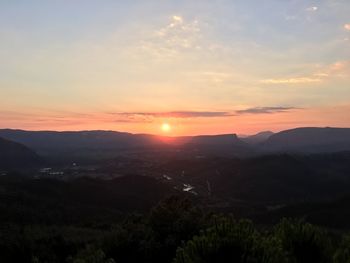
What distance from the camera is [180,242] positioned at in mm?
38719

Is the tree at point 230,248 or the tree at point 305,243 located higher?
the tree at point 230,248

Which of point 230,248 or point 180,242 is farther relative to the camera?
point 180,242

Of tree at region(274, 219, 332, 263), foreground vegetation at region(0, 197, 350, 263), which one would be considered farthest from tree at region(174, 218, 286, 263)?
tree at region(274, 219, 332, 263)

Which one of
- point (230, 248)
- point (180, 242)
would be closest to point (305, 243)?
point (230, 248)

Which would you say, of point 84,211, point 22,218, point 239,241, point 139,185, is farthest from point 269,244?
point 139,185

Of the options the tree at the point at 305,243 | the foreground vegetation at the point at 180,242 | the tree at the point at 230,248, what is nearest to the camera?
the tree at the point at 230,248

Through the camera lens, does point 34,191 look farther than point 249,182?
No

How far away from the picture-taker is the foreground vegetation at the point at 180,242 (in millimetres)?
15820

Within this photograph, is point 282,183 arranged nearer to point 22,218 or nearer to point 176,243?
point 22,218

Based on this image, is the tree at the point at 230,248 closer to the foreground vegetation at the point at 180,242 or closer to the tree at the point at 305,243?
the foreground vegetation at the point at 180,242

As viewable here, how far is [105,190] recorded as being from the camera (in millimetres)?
146875

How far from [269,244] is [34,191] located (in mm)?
112312

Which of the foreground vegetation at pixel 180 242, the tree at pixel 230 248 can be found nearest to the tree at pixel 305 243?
the foreground vegetation at pixel 180 242

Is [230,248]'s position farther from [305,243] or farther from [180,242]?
[180,242]
